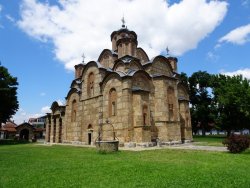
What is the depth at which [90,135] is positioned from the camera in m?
27.8

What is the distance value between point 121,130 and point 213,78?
98.2 ft

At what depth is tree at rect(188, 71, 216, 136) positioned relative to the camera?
156ft

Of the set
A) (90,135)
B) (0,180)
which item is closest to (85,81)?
(90,135)

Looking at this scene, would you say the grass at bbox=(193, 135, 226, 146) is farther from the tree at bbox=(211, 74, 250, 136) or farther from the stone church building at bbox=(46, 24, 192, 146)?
the tree at bbox=(211, 74, 250, 136)

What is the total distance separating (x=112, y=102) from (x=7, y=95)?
18.9 metres

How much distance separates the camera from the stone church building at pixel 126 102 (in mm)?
22984

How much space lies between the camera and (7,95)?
3519 centimetres

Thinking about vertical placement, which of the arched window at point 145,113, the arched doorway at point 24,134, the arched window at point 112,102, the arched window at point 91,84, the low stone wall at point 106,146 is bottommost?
the low stone wall at point 106,146

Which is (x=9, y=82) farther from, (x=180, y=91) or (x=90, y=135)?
(x=180, y=91)

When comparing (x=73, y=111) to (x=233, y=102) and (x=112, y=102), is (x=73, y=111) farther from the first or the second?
(x=233, y=102)

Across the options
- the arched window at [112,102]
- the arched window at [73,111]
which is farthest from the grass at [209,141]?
the arched window at [73,111]


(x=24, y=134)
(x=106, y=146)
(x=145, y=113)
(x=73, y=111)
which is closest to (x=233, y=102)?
(x=145, y=113)

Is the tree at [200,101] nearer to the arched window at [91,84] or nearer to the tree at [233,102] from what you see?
the tree at [233,102]

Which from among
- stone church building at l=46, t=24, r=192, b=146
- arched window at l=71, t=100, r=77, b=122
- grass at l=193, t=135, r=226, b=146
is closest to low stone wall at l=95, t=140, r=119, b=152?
stone church building at l=46, t=24, r=192, b=146
